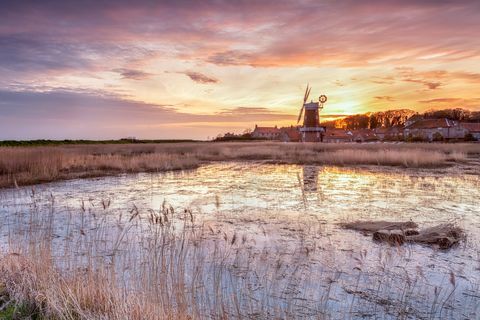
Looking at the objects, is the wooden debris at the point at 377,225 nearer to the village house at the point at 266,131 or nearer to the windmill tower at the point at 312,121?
the windmill tower at the point at 312,121

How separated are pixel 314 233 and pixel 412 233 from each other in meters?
2.03

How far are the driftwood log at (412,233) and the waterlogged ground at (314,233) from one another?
23cm

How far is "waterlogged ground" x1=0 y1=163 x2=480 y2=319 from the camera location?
476cm

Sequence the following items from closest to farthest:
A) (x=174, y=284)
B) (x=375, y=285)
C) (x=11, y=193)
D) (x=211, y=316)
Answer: (x=211, y=316), (x=174, y=284), (x=375, y=285), (x=11, y=193)

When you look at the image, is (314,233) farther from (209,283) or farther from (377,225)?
(209,283)

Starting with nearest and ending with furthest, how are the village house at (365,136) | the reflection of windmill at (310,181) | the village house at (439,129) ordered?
the reflection of windmill at (310,181) → the village house at (439,129) → the village house at (365,136)

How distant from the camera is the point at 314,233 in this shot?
7930mm

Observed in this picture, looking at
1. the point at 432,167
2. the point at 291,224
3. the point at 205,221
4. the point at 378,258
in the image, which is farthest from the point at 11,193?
the point at 432,167

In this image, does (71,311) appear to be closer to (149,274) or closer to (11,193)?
(149,274)

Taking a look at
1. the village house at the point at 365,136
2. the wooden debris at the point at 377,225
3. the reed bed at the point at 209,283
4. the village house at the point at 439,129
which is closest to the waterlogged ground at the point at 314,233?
the reed bed at the point at 209,283

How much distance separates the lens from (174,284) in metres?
4.83

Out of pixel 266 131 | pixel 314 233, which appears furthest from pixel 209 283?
pixel 266 131

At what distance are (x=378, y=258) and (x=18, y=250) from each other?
5.96m

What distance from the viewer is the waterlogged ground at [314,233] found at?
4.76 metres
